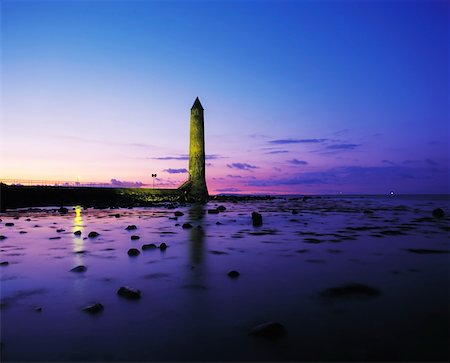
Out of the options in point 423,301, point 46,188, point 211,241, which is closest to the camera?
point 423,301

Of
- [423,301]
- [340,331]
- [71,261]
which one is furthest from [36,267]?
[423,301]

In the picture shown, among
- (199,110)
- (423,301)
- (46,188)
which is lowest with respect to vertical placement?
(423,301)

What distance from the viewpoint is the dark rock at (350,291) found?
388 centimetres

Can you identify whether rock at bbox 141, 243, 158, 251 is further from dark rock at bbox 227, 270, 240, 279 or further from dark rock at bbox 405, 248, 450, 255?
dark rock at bbox 405, 248, 450, 255

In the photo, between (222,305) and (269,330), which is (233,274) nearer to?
(222,305)

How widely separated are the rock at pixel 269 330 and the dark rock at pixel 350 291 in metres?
1.25

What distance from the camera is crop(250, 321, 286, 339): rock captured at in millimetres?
2756

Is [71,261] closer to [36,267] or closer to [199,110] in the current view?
[36,267]

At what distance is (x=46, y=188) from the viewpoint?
2473cm

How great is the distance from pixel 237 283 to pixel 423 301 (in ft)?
7.24

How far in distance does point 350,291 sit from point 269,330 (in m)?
1.72

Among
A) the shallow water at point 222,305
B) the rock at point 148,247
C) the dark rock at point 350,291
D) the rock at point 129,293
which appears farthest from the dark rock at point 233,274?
the rock at point 148,247

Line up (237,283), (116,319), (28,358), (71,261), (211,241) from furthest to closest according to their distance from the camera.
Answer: (211,241) → (71,261) → (237,283) → (116,319) → (28,358)

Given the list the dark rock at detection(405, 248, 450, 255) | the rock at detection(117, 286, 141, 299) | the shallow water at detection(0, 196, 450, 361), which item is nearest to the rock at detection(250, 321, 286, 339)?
the shallow water at detection(0, 196, 450, 361)
